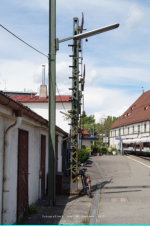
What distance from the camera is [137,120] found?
62.3m

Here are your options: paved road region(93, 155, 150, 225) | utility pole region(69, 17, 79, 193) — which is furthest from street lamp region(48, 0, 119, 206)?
utility pole region(69, 17, 79, 193)

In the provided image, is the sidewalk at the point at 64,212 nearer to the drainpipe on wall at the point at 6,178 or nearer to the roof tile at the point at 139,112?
the drainpipe on wall at the point at 6,178

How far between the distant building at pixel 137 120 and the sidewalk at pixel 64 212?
1760 inches

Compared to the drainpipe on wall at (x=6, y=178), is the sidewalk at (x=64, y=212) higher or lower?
lower

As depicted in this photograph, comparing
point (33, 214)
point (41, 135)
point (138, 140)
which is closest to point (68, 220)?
point (33, 214)

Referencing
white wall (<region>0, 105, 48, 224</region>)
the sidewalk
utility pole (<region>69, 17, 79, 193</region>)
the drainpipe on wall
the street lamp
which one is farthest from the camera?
utility pole (<region>69, 17, 79, 193</region>)

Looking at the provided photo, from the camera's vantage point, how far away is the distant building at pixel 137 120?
192 ft

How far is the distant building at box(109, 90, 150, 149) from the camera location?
58.4m

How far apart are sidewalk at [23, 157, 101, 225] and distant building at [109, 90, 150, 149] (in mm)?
44697

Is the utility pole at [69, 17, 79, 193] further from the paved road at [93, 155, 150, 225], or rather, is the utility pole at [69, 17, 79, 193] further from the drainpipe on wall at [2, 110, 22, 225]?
the drainpipe on wall at [2, 110, 22, 225]

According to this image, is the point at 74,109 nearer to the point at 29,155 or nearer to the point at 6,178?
the point at 29,155

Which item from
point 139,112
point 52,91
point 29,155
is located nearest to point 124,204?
point 29,155

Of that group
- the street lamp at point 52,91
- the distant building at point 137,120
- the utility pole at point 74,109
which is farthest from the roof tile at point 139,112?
the street lamp at point 52,91

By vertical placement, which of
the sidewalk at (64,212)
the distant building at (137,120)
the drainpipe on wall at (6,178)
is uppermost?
the distant building at (137,120)
